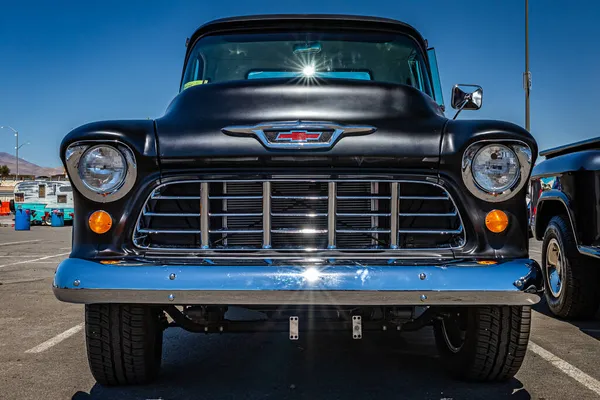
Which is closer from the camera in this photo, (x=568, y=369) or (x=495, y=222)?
(x=495, y=222)

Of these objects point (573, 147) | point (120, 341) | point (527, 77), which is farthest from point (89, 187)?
point (527, 77)

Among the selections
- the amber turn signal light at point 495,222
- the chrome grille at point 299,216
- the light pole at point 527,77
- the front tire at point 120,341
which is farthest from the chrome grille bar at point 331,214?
the light pole at point 527,77

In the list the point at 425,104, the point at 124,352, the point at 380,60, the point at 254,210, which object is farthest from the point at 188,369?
the point at 380,60

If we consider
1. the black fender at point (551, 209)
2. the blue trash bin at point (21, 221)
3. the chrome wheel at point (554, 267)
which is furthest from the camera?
the blue trash bin at point (21, 221)

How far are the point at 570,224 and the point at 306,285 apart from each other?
3112 millimetres

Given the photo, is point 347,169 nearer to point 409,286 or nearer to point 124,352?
point 409,286

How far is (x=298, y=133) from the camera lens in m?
2.85

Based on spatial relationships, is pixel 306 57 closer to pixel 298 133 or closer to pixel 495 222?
pixel 298 133

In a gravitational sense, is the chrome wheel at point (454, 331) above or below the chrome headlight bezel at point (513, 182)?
below

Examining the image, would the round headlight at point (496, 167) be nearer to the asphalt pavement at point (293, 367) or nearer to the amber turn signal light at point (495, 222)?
the amber turn signal light at point (495, 222)

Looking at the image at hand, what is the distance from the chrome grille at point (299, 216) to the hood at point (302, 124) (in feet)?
0.38

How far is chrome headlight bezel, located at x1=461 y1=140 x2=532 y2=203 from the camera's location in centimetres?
284

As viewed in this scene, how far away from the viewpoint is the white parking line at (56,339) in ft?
13.8

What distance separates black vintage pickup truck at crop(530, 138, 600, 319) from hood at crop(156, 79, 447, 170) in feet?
5.98
